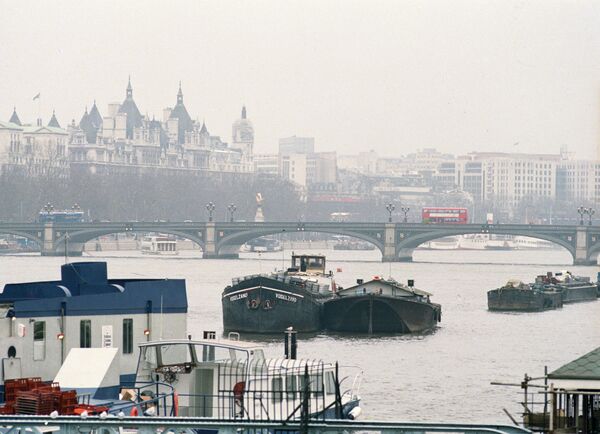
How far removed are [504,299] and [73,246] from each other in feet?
151

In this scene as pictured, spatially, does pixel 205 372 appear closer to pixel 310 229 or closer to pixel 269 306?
pixel 269 306

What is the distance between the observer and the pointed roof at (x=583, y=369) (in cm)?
1055

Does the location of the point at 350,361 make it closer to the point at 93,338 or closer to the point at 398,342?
the point at 398,342

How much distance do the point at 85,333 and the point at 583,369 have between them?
251 inches

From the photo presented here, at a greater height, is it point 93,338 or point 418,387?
point 93,338

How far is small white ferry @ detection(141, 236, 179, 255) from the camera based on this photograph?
332ft

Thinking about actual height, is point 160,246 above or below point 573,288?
above

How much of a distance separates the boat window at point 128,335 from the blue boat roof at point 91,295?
4.4 inches

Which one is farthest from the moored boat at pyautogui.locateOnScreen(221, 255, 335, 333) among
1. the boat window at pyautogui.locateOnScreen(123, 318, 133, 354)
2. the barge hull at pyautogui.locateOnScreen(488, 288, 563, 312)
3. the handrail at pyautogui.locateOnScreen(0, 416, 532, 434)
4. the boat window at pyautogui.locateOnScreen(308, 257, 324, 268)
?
the handrail at pyautogui.locateOnScreen(0, 416, 532, 434)

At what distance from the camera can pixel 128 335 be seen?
15.9 metres

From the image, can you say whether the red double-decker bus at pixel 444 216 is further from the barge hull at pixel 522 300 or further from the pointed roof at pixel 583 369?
the pointed roof at pixel 583 369

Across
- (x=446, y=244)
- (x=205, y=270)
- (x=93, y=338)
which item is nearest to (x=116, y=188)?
(x=446, y=244)

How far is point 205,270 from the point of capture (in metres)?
74.7

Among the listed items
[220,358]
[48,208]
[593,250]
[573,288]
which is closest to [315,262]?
[573,288]
